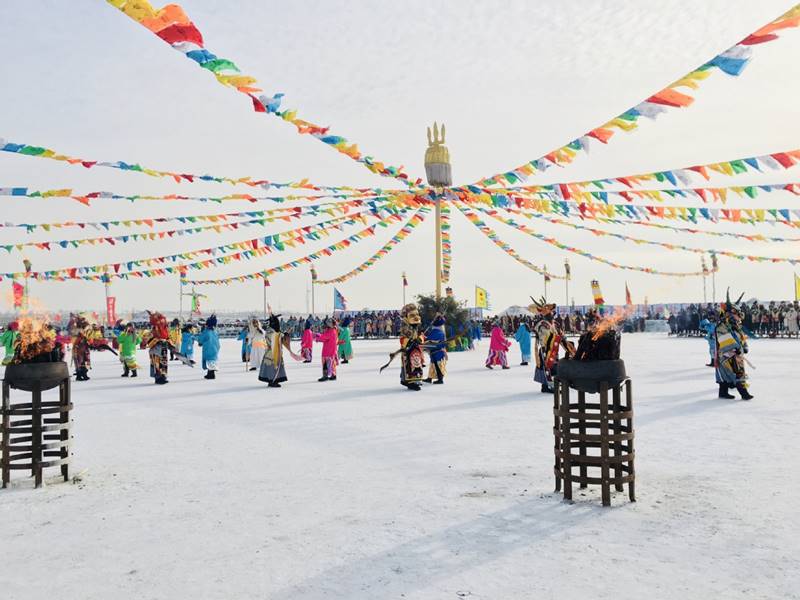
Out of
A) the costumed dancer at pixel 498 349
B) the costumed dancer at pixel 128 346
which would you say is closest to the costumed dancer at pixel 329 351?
the costumed dancer at pixel 498 349

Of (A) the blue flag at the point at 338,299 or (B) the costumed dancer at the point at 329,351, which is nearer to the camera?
(B) the costumed dancer at the point at 329,351

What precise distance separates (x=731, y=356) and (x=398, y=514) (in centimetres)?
828

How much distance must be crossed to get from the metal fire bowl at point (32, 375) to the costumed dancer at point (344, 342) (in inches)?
538

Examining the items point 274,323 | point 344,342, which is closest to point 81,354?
point 274,323

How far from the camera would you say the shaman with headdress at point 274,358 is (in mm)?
14227

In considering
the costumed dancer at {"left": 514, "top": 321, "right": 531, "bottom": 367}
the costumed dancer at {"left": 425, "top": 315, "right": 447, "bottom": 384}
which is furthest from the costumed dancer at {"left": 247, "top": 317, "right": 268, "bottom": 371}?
the costumed dancer at {"left": 514, "top": 321, "right": 531, "bottom": 367}

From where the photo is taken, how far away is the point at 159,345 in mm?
15352

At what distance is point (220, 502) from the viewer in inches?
207

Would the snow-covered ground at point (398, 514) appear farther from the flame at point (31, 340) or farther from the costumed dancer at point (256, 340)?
the costumed dancer at point (256, 340)

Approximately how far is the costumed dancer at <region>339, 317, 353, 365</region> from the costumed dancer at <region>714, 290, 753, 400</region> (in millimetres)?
11231

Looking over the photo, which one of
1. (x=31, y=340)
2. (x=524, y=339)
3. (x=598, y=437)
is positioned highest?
(x=31, y=340)

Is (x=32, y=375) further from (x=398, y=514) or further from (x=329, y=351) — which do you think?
(x=329, y=351)

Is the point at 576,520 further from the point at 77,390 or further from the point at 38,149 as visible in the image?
the point at 77,390

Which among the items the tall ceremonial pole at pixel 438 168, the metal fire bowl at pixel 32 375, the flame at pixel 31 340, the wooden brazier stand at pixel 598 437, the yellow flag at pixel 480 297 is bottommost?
the wooden brazier stand at pixel 598 437
